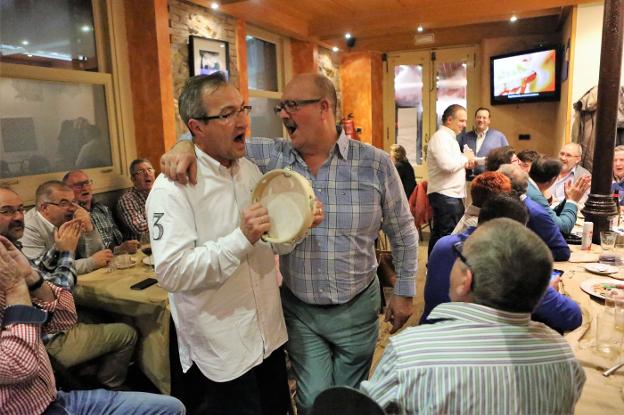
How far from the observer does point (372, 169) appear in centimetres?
176

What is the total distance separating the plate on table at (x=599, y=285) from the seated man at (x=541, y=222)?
0.29m

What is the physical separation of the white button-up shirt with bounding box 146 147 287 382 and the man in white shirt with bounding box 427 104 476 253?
10.3ft

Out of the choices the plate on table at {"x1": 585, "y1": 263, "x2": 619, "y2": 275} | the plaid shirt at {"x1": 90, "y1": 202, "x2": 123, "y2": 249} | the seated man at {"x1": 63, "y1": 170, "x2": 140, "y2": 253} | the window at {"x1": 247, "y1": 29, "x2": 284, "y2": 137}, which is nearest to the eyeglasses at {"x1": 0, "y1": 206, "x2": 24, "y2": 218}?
the seated man at {"x1": 63, "y1": 170, "x2": 140, "y2": 253}

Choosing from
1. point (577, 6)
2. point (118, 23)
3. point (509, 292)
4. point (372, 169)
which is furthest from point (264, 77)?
point (509, 292)

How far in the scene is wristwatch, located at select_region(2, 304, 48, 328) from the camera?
145 cm

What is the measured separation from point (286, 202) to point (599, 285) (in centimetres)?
149

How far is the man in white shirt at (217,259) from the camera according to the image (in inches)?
52.5

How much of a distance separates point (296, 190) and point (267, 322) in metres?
0.48

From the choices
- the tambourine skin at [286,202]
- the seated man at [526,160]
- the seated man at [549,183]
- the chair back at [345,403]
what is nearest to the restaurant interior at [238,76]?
the seated man at [549,183]

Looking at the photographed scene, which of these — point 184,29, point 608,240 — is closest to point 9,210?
point 184,29

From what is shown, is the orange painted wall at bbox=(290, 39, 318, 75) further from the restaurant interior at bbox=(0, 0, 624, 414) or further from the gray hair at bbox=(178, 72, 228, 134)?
the gray hair at bbox=(178, 72, 228, 134)

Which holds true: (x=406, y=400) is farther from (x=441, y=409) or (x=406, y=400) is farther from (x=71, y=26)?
(x=71, y=26)

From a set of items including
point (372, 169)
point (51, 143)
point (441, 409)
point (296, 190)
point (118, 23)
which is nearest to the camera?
point (441, 409)

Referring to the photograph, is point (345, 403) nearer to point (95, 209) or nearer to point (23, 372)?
point (23, 372)
